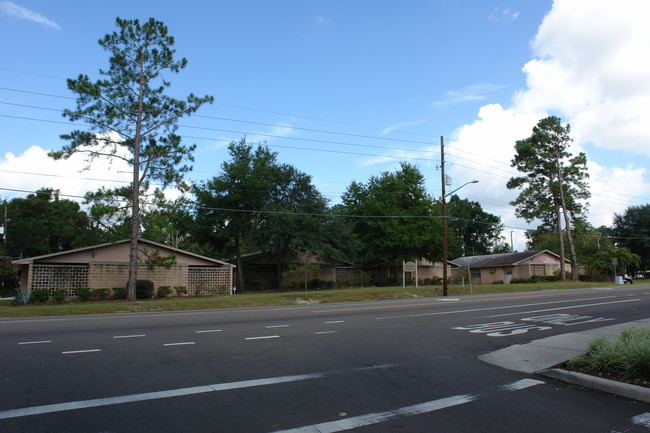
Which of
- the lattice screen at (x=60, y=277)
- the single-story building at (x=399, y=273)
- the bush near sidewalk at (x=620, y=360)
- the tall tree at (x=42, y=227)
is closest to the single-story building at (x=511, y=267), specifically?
the single-story building at (x=399, y=273)

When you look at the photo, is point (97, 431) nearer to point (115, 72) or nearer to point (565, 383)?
point (565, 383)

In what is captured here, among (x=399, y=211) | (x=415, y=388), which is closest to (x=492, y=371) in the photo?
(x=415, y=388)

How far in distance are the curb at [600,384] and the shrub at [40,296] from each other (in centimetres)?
2545

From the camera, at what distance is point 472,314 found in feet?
49.5

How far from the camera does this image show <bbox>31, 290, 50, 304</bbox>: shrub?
78.9 ft

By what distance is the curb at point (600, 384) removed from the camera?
5527mm

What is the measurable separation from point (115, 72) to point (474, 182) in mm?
21100

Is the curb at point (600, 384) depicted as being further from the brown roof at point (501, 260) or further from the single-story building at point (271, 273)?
the brown roof at point (501, 260)

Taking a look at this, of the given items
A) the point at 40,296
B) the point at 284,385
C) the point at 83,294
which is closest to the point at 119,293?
the point at 83,294

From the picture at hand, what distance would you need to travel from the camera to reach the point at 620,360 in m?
6.37

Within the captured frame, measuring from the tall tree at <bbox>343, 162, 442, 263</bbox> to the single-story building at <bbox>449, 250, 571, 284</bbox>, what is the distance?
8277 mm

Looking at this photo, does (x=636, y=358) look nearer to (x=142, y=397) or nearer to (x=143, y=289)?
(x=142, y=397)

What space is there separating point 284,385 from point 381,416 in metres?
1.66

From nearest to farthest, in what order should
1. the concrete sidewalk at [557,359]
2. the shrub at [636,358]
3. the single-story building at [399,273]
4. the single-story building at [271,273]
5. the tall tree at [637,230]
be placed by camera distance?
1. the concrete sidewalk at [557,359]
2. the shrub at [636,358]
3. the single-story building at [271,273]
4. the single-story building at [399,273]
5. the tall tree at [637,230]
